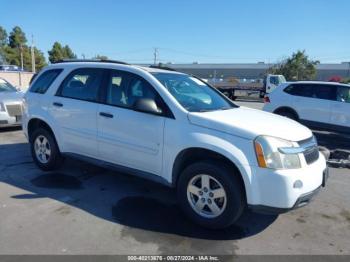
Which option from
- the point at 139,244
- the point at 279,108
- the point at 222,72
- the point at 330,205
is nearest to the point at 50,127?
the point at 139,244

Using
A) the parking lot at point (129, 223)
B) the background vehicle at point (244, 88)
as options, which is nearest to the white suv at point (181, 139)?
the parking lot at point (129, 223)

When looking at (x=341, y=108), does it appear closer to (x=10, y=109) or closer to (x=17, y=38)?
(x=10, y=109)

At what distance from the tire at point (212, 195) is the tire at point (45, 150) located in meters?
2.55

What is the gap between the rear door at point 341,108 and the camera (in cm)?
1009

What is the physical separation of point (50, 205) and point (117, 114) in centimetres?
145

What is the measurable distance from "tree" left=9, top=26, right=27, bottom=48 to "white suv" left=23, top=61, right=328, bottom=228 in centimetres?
6890

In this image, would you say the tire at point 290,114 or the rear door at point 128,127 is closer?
the rear door at point 128,127

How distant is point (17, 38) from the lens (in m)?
67.2

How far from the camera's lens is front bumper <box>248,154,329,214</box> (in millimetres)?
3672

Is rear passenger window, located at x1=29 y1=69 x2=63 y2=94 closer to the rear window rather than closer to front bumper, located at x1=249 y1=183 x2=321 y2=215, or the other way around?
front bumper, located at x1=249 y1=183 x2=321 y2=215

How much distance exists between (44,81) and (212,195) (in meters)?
3.65

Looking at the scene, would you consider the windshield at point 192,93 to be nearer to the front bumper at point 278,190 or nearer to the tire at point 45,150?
the front bumper at point 278,190

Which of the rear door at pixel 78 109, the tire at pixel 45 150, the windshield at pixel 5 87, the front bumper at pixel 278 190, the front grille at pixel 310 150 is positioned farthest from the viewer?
the windshield at pixel 5 87

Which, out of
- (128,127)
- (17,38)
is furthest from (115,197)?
(17,38)
